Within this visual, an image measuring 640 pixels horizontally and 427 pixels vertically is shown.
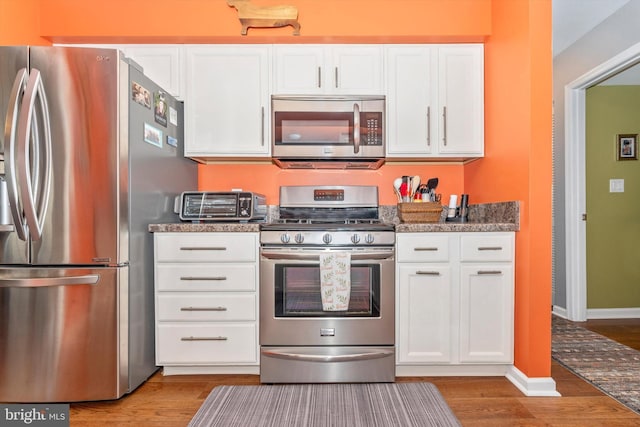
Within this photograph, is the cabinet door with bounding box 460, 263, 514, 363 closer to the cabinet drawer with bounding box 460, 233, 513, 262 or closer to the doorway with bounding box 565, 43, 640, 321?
the cabinet drawer with bounding box 460, 233, 513, 262

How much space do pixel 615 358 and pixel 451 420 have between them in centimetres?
200

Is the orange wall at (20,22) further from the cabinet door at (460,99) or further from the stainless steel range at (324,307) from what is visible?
the cabinet door at (460,99)

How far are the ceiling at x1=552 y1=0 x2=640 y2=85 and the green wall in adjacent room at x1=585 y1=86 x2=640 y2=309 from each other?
0.28 metres

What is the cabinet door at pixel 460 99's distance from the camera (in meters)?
2.60

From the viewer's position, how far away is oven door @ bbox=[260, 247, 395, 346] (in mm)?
2191

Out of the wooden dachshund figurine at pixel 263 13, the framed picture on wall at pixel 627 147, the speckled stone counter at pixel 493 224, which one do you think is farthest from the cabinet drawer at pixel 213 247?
the framed picture on wall at pixel 627 147

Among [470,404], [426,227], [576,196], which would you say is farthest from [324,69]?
[576,196]

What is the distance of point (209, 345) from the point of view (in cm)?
222

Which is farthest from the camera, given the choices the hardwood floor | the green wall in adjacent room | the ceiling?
the green wall in adjacent room

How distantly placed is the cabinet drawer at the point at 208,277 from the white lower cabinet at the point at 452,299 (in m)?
0.89

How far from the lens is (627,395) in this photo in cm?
204

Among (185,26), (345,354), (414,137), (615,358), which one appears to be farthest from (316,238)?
(615,358)

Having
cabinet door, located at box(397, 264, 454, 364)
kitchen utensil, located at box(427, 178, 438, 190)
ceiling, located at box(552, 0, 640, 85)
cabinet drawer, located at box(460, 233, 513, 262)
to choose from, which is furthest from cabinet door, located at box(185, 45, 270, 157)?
ceiling, located at box(552, 0, 640, 85)

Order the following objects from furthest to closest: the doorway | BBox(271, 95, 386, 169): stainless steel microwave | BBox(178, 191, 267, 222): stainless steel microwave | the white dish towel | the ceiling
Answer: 1. the doorway
2. the ceiling
3. BBox(271, 95, 386, 169): stainless steel microwave
4. BBox(178, 191, 267, 222): stainless steel microwave
5. the white dish towel
